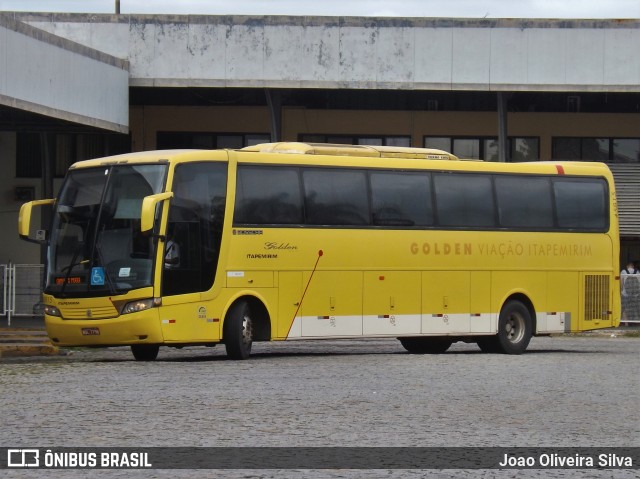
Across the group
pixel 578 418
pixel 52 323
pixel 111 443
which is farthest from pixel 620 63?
pixel 111 443

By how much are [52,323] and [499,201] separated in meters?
8.62

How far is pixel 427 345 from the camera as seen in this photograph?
26.6m

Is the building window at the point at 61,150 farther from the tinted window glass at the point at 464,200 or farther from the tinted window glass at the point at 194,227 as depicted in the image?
the tinted window glass at the point at 194,227

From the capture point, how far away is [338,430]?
39.4ft

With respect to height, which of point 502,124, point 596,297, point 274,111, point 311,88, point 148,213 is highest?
point 311,88

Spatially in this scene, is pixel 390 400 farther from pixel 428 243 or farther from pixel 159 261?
pixel 428 243

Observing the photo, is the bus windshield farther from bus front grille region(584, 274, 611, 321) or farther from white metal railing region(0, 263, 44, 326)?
white metal railing region(0, 263, 44, 326)

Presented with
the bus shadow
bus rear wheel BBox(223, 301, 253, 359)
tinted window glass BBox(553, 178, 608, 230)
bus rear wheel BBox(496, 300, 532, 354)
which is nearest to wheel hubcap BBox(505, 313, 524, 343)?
bus rear wheel BBox(496, 300, 532, 354)

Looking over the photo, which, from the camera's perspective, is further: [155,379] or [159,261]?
[159,261]

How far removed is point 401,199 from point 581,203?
4.22 m

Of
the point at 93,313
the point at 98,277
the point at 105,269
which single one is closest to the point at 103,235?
the point at 105,269

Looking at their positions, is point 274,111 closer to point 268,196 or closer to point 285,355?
point 285,355

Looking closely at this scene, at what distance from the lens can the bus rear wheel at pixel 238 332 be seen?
71.8ft

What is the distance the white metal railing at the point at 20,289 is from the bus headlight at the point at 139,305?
13.0 m
